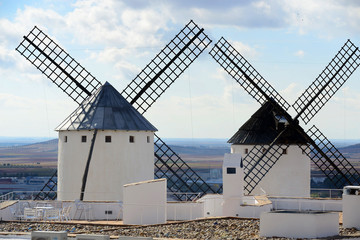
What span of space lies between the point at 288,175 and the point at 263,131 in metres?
2.58

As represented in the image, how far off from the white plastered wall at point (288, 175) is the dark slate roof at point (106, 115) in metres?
9.78

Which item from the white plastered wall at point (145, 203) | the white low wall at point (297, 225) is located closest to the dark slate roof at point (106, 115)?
the white plastered wall at point (145, 203)

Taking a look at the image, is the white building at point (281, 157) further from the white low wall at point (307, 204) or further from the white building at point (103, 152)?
the white building at point (103, 152)

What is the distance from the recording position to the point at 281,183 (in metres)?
43.8

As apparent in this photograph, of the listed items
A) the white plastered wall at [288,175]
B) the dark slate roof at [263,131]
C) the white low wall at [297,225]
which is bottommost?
the white low wall at [297,225]

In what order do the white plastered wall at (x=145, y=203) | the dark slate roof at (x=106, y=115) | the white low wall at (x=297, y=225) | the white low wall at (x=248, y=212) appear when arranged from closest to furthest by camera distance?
the white low wall at (x=297, y=225), the white plastered wall at (x=145, y=203), the white low wall at (x=248, y=212), the dark slate roof at (x=106, y=115)

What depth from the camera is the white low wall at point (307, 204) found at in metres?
34.8

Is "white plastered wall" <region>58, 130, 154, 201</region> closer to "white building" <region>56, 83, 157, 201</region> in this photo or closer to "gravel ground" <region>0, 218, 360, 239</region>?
"white building" <region>56, 83, 157, 201</region>

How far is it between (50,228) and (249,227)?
653 cm

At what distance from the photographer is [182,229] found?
88.8ft

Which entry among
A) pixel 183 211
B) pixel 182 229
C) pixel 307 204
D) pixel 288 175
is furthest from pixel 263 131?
pixel 182 229

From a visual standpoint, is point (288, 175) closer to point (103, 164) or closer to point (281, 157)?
point (281, 157)

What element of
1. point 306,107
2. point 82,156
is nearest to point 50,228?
point 82,156

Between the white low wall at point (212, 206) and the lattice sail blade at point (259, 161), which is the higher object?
the lattice sail blade at point (259, 161)
